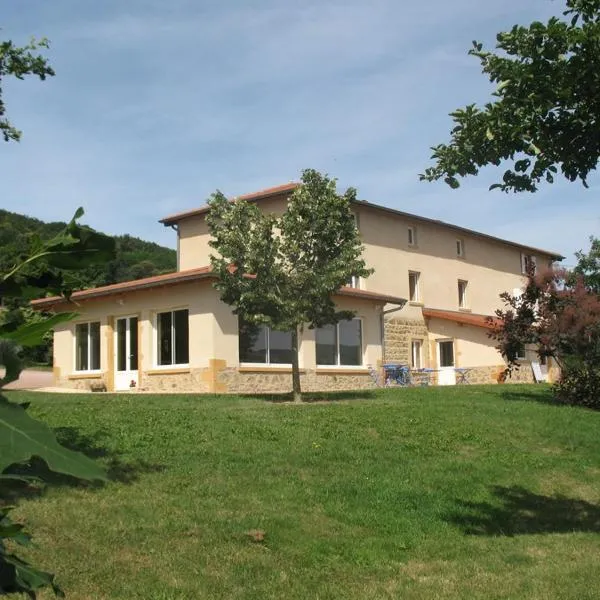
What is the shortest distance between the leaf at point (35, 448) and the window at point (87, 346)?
2385cm

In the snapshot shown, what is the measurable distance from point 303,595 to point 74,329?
21093 millimetres

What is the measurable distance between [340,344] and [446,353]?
7.90 metres

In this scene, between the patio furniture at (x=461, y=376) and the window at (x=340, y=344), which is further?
the patio furniture at (x=461, y=376)

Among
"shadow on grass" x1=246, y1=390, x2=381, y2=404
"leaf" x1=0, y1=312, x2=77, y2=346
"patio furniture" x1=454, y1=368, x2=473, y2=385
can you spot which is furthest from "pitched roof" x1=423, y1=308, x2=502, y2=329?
"leaf" x1=0, y1=312, x2=77, y2=346

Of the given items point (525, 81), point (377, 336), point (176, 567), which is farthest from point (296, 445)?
point (377, 336)

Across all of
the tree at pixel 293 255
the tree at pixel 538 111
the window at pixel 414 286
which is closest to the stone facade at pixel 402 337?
the window at pixel 414 286

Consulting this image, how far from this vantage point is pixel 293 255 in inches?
655

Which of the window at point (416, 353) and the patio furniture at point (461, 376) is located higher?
the window at point (416, 353)

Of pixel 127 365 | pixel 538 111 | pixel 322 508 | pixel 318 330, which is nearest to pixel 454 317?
pixel 318 330

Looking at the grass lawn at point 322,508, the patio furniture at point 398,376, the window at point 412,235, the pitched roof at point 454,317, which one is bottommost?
the grass lawn at point 322,508

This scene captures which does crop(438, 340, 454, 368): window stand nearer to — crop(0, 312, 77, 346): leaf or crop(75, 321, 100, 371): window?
crop(75, 321, 100, 371): window

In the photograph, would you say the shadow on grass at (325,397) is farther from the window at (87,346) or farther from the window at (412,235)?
the window at (412,235)

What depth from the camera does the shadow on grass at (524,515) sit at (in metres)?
7.52

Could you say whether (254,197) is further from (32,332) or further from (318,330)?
(32,332)
